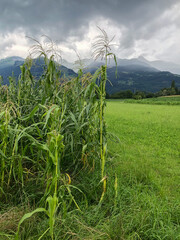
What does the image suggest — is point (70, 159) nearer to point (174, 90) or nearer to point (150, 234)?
point (150, 234)

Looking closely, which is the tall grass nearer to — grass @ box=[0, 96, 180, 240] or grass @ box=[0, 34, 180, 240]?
grass @ box=[0, 34, 180, 240]

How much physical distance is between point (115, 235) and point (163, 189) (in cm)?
105

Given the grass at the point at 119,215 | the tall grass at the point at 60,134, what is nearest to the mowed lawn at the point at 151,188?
the grass at the point at 119,215

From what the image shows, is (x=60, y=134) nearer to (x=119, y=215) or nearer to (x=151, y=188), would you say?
(x=119, y=215)

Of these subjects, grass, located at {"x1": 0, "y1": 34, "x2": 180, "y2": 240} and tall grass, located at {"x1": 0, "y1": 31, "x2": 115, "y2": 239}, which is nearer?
grass, located at {"x1": 0, "y1": 34, "x2": 180, "y2": 240}

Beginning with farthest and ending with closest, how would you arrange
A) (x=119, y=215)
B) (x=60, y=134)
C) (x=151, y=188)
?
1. (x=151, y=188)
2. (x=60, y=134)
3. (x=119, y=215)

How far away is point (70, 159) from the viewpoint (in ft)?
7.05

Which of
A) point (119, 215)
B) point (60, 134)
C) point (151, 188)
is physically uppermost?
point (60, 134)

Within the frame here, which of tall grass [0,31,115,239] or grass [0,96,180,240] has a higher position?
tall grass [0,31,115,239]

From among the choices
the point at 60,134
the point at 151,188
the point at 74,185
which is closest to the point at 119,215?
the point at 74,185

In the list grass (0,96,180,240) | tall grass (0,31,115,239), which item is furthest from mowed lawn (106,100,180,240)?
tall grass (0,31,115,239)

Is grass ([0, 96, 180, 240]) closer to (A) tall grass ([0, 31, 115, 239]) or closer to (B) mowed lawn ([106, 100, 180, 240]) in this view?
(B) mowed lawn ([106, 100, 180, 240])

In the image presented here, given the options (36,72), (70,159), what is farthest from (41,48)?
(70,159)

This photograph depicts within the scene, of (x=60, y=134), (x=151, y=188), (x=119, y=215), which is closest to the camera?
(x=119, y=215)
